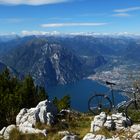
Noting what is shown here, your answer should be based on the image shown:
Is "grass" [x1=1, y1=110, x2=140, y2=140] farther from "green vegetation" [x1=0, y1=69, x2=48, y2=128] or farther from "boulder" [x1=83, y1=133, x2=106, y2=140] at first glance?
"green vegetation" [x1=0, y1=69, x2=48, y2=128]

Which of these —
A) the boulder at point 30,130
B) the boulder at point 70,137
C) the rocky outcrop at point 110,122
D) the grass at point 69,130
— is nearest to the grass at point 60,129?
the grass at point 69,130

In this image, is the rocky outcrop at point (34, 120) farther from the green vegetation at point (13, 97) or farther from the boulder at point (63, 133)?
the green vegetation at point (13, 97)

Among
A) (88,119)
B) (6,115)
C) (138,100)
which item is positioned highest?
(138,100)

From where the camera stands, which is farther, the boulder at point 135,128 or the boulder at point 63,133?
the boulder at point 63,133

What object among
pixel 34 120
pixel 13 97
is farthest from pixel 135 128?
pixel 13 97

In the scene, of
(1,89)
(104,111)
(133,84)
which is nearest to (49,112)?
(104,111)

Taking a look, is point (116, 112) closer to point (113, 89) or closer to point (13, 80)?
point (113, 89)

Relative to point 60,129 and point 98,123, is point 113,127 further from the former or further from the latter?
point 60,129

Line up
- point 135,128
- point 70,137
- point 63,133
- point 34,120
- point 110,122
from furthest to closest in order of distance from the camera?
point 34,120
point 63,133
point 110,122
point 135,128
point 70,137
